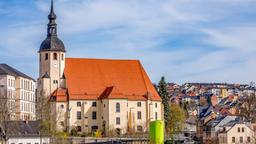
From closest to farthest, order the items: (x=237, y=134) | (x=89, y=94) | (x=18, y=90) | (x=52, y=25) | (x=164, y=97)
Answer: (x=237, y=134)
(x=89, y=94)
(x=52, y=25)
(x=164, y=97)
(x=18, y=90)

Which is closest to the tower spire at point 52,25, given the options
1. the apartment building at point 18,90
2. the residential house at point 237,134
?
the apartment building at point 18,90

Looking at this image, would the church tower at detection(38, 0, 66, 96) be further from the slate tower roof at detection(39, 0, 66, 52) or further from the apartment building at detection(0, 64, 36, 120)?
the apartment building at detection(0, 64, 36, 120)

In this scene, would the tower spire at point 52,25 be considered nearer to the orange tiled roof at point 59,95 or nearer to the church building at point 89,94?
the church building at point 89,94

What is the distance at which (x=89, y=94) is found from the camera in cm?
9388

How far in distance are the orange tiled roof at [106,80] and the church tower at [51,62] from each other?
1313 millimetres

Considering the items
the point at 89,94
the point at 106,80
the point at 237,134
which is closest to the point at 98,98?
the point at 89,94

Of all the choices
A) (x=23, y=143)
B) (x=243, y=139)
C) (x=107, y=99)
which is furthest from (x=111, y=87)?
(x=23, y=143)

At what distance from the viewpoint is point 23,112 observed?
352 ft

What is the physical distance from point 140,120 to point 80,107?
28.7 ft

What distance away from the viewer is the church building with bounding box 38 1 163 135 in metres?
92.4

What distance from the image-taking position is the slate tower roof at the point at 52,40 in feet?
309

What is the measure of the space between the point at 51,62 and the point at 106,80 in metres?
8.18

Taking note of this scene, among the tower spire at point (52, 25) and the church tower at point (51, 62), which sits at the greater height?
the tower spire at point (52, 25)

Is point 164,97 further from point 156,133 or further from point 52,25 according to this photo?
point 156,133
